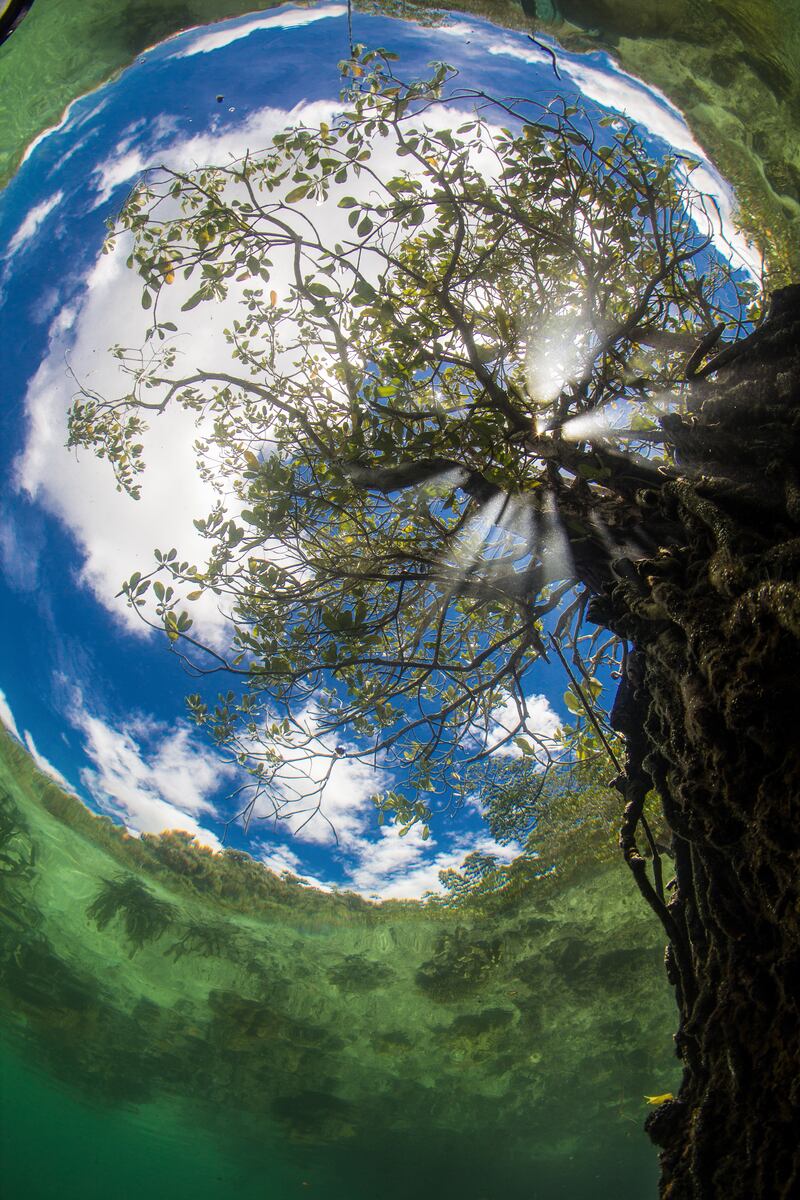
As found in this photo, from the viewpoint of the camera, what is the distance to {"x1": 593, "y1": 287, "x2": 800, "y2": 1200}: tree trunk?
1.68 metres

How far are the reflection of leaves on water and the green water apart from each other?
0.08 meters

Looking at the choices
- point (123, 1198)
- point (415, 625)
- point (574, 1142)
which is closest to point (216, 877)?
point (415, 625)

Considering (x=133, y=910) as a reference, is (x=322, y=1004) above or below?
below

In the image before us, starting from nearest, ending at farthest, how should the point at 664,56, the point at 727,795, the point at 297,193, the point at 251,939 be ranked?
the point at 727,795
the point at 297,193
the point at 664,56
the point at 251,939

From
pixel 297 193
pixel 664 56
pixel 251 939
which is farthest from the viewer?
pixel 251 939

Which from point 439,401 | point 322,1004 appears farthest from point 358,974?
point 439,401

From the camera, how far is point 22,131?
566 cm

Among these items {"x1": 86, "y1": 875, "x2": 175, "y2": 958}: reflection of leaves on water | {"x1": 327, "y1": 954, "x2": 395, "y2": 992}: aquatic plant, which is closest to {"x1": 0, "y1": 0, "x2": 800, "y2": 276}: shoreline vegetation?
{"x1": 86, "y1": 875, "x2": 175, "y2": 958}: reflection of leaves on water

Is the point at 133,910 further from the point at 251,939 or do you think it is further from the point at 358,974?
the point at 358,974

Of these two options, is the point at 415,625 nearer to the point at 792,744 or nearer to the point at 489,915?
the point at 792,744

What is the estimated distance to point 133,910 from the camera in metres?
14.2

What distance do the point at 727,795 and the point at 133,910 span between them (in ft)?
→ 55.3

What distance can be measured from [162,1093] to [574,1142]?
785 inches

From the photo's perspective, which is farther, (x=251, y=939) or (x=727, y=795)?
(x=251, y=939)
